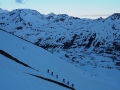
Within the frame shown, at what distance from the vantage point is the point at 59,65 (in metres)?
24.6

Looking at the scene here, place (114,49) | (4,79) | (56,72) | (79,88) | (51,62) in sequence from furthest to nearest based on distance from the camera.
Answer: (114,49) → (51,62) → (56,72) → (79,88) → (4,79)

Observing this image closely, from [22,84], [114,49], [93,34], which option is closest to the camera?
[22,84]

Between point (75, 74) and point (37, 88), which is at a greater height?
point (37, 88)

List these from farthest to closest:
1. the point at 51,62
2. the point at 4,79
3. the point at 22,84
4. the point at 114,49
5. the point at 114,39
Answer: the point at 114,39 < the point at 114,49 < the point at 51,62 < the point at 22,84 < the point at 4,79

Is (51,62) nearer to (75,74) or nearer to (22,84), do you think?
(75,74)

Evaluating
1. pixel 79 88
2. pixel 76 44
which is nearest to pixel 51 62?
pixel 79 88

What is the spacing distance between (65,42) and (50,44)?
1449 cm

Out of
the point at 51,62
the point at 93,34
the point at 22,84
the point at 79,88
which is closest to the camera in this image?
the point at 22,84

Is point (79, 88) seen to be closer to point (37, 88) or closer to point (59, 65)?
point (59, 65)

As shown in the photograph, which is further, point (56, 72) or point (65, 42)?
point (65, 42)

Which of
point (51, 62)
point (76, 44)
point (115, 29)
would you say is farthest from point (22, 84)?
point (115, 29)

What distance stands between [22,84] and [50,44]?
182 metres

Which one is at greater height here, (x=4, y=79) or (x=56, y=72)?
(x=4, y=79)

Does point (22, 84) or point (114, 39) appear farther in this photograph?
point (114, 39)
